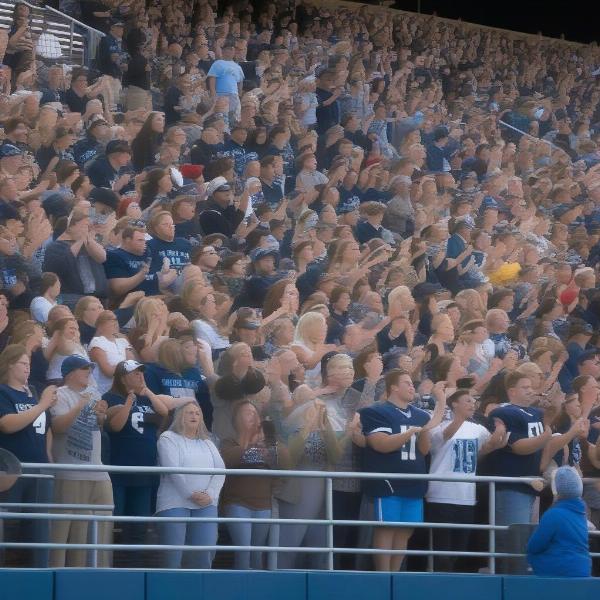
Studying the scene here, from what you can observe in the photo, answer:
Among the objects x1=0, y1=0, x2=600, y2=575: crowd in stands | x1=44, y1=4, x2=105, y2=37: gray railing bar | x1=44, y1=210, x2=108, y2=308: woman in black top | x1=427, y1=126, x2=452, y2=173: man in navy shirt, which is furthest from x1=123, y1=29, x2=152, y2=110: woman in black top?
x1=44, y1=210, x2=108, y2=308: woman in black top

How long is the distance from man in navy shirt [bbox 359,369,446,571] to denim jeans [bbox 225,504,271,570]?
1.88ft

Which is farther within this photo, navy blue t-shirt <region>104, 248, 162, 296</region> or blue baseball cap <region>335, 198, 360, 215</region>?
blue baseball cap <region>335, 198, 360, 215</region>

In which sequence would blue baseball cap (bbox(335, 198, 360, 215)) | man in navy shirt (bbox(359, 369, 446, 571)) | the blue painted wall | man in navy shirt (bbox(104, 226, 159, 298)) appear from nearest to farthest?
1. the blue painted wall
2. man in navy shirt (bbox(359, 369, 446, 571))
3. man in navy shirt (bbox(104, 226, 159, 298))
4. blue baseball cap (bbox(335, 198, 360, 215))

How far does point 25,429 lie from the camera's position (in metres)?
7.47

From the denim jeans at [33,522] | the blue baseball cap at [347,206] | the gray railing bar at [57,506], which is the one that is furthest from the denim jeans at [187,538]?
the blue baseball cap at [347,206]

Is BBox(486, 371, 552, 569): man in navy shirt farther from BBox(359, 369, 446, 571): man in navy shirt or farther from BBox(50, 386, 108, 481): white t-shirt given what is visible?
BBox(50, 386, 108, 481): white t-shirt

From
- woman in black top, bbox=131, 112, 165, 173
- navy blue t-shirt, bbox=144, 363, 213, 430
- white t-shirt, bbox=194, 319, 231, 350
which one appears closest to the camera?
navy blue t-shirt, bbox=144, 363, 213, 430

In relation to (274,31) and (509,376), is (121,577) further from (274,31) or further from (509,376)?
(274,31)

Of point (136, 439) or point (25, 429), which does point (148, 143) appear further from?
point (25, 429)

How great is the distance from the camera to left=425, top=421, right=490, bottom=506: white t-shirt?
8.18 meters

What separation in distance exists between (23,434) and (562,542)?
2.59m

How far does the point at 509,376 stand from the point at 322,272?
2.34m

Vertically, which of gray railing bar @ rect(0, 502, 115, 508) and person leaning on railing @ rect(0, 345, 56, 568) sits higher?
person leaning on railing @ rect(0, 345, 56, 568)

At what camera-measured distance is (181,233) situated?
35.3ft
